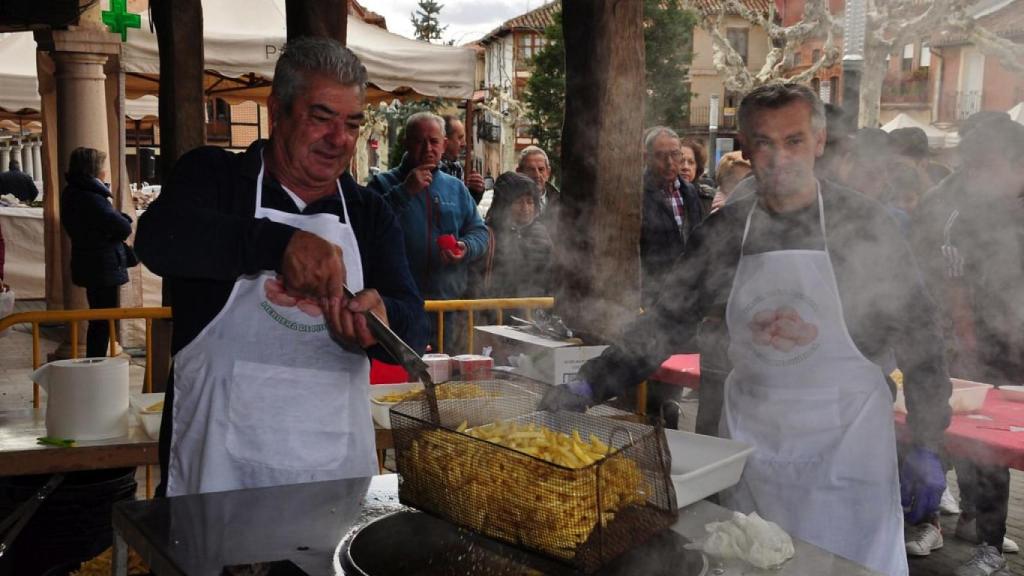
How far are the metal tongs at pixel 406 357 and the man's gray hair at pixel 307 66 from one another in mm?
562

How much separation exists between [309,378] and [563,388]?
0.58 m

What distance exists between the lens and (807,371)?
7.77 ft

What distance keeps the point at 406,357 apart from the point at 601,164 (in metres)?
1.71

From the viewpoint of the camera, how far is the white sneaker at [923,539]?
14.4 ft

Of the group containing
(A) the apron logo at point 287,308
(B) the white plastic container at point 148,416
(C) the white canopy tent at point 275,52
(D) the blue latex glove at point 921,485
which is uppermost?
(C) the white canopy tent at point 275,52

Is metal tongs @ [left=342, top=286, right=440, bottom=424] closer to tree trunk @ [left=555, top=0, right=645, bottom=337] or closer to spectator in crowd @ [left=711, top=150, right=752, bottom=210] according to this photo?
tree trunk @ [left=555, top=0, right=645, bottom=337]

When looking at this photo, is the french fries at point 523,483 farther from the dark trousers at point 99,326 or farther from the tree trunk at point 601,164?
the dark trousers at point 99,326

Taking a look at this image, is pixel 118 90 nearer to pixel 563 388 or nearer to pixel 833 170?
pixel 833 170

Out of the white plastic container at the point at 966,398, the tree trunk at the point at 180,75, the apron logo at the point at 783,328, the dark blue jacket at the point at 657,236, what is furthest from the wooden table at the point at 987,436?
the tree trunk at the point at 180,75

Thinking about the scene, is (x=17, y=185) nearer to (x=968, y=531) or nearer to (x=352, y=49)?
(x=352, y=49)

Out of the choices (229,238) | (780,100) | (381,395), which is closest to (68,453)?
(381,395)

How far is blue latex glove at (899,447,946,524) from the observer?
4090mm

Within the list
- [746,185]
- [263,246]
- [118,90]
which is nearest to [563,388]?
[263,246]

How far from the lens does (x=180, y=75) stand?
5.64 meters
